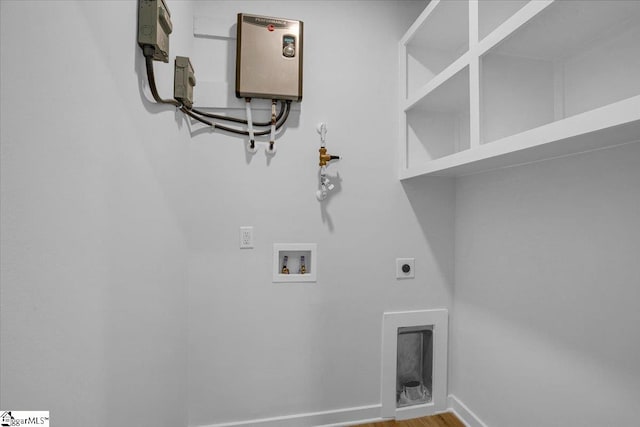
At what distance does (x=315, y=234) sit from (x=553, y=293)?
3.84ft

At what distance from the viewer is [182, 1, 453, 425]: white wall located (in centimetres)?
163

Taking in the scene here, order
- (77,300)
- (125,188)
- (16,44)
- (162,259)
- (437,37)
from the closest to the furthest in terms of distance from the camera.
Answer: (16,44)
(77,300)
(125,188)
(162,259)
(437,37)

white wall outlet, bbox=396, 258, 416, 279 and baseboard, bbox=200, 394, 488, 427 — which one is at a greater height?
white wall outlet, bbox=396, 258, 416, 279

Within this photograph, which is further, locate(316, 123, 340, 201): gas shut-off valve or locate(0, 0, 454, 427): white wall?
locate(316, 123, 340, 201): gas shut-off valve

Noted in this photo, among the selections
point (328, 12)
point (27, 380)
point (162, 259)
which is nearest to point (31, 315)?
point (27, 380)

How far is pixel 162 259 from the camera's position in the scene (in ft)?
3.94

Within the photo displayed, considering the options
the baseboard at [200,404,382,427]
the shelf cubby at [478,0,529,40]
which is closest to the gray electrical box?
the shelf cubby at [478,0,529,40]

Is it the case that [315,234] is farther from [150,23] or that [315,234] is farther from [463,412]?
[463,412]

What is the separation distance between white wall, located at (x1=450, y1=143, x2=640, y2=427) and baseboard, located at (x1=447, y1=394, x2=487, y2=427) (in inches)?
Result: 1.3

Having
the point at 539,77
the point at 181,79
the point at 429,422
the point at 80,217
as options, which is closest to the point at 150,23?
the point at 181,79

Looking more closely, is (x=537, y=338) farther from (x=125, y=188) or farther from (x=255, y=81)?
(x=255, y=81)

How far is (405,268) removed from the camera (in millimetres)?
1832

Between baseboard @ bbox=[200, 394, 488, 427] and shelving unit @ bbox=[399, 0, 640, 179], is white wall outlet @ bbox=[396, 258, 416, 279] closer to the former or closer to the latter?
shelving unit @ bbox=[399, 0, 640, 179]

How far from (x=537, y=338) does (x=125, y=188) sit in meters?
1.78
